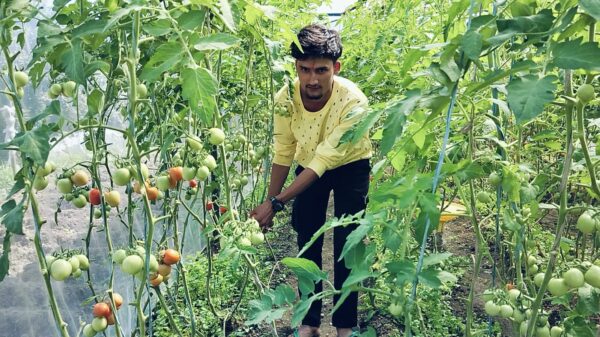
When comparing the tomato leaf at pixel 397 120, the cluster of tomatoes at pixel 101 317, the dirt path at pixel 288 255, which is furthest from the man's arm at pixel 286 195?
the tomato leaf at pixel 397 120

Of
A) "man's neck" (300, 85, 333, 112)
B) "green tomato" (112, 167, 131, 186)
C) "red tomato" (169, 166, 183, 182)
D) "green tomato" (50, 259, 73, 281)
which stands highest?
"man's neck" (300, 85, 333, 112)

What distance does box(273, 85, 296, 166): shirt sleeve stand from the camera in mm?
2221

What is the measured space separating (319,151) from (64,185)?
3.31 ft

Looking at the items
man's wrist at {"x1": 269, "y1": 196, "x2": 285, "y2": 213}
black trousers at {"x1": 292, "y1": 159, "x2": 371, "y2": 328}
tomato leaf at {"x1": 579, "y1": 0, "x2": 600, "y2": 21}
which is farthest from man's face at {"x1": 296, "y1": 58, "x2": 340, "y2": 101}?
tomato leaf at {"x1": 579, "y1": 0, "x2": 600, "y2": 21}

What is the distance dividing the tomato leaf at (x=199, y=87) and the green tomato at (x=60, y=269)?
1.61ft

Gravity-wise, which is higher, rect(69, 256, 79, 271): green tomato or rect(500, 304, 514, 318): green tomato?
rect(69, 256, 79, 271): green tomato

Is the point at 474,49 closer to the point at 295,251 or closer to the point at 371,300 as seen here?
the point at 371,300

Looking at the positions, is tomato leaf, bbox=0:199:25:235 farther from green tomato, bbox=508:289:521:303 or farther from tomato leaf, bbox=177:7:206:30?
green tomato, bbox=508:289:521:303

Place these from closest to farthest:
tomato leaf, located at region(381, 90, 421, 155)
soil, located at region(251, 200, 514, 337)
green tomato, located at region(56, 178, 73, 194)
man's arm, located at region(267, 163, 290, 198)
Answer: tomato leaf, located at region(381, 90, 421, 155) → green tomato, located at region(56, 178, 73, 194) → man's arm, located at region(267, 163, 290, 198) → soil, located at region(251, 200, 514, 337)

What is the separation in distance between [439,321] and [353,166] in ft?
3.05

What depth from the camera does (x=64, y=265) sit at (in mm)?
1135

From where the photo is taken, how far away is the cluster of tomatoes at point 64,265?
3.71 ft

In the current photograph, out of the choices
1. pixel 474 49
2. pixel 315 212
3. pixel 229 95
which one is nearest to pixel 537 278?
pixel 474 49

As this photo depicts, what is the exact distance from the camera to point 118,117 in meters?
3.32
